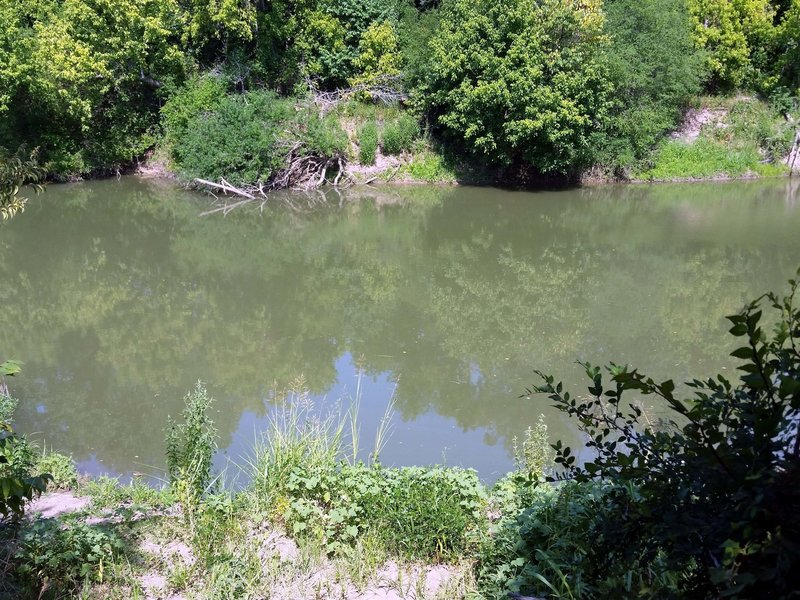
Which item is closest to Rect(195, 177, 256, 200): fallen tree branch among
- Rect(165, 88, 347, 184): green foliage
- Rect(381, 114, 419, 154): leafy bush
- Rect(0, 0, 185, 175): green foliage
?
Rect(165, 88, 347, 184): green foliage

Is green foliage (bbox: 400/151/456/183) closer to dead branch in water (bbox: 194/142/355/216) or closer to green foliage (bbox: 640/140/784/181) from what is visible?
dead branch in water (bbox: 194/142/355/216)

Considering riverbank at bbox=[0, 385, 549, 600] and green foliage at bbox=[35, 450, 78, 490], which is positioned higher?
riverbank at bbox=[0, 385, 549, 600]

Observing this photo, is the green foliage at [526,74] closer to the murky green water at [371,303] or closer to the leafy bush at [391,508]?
the murky green water at [371,303]

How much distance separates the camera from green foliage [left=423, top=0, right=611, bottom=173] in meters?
16.5

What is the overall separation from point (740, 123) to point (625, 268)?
433 inches

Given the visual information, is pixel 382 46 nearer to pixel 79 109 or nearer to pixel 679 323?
pixel 79 109

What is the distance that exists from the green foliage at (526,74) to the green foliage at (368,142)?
2060mm

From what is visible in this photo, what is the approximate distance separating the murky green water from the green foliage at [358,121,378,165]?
1666 millimetres

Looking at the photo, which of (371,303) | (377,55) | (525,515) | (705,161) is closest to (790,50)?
(705,161)

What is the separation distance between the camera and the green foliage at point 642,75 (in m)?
18.2

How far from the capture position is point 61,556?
3.69 metres

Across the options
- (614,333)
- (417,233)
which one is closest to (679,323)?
(614,333)

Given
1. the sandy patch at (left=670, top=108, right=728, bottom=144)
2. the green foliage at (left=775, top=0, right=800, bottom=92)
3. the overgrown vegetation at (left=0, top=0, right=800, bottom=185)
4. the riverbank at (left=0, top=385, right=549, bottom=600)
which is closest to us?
the riverbank at (left=0, top=385, right=549, bottom=600)

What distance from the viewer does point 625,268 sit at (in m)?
12.5
